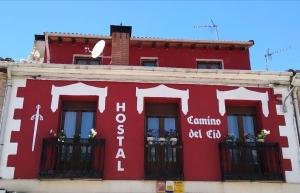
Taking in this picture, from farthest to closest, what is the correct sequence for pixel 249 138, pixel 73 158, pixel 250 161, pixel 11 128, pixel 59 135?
pixel 249 138
pixel 250 161
pixel 11 128
pixel 59 135
pixel 73 158

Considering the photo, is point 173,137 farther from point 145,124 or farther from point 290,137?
point 290,137

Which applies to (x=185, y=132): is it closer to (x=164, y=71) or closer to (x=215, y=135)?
(x=215, y=135)

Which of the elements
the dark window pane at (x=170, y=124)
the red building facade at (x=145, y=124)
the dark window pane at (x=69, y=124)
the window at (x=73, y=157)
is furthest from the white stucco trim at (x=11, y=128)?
the dark window pane at (x=170, y=124)

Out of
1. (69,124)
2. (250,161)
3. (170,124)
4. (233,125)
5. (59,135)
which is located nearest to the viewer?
(59,135)

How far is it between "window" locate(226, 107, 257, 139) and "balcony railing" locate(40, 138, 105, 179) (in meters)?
3.71

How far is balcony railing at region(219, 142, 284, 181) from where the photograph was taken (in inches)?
438

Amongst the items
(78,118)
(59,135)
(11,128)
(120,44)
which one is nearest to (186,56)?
(120,44)

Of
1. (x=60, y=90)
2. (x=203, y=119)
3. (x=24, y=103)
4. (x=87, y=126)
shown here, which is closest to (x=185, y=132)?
(x=203, y=119)

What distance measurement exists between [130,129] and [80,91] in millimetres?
1764

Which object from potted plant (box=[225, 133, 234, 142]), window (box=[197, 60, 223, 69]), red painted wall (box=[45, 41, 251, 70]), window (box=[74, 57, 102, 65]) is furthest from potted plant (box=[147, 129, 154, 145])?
window (box=[197, 60, 223, 69])

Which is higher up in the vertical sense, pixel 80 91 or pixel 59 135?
pixel 80 91

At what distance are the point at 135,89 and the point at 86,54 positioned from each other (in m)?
3.89

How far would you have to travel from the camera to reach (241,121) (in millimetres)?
12336

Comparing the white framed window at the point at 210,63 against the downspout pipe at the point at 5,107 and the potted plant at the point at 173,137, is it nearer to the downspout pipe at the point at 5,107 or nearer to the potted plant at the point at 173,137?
the potted plant at the point at 173,137
